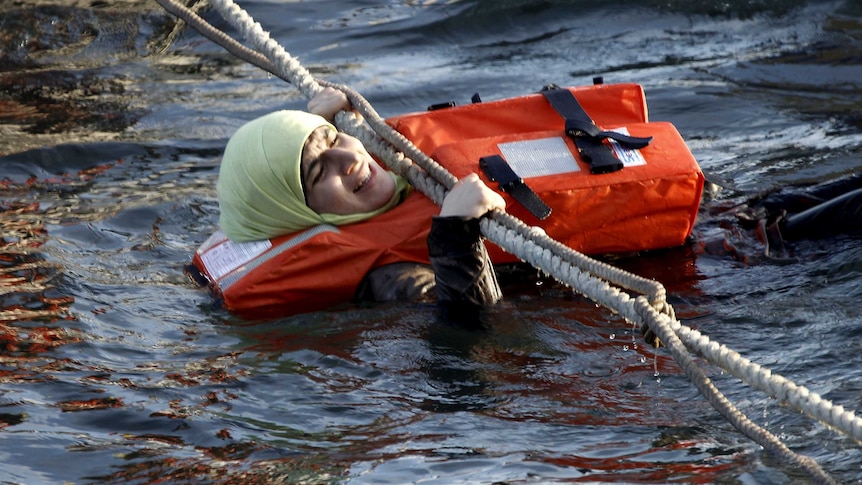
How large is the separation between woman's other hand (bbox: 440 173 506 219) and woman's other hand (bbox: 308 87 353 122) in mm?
1009

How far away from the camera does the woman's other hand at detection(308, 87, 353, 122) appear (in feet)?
15.4

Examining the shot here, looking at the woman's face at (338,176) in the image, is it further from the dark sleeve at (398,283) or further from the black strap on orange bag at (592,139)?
the black strap on orange bag at (592,139)

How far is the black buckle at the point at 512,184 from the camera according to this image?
13.4 ft

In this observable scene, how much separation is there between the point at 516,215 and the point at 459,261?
0.42m

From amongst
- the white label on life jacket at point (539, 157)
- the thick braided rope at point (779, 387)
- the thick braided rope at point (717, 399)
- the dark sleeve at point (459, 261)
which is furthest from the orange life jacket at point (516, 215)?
the thick braided rope at point (779, 387)

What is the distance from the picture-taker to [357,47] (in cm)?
868

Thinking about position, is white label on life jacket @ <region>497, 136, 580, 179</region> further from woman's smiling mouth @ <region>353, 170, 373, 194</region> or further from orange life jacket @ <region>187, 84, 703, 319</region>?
woman's smiling mouth @ <region>353, 170, 373, 194</region>

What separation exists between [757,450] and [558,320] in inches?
49.6

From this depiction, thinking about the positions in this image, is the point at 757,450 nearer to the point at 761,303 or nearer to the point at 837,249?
the point at 761,303

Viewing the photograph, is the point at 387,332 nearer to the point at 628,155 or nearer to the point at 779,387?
the point at 628,155

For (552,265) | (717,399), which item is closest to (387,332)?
(552,265)

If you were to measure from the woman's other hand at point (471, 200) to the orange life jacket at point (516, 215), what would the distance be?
0.35 metres

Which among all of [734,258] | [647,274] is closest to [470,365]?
[647,274]

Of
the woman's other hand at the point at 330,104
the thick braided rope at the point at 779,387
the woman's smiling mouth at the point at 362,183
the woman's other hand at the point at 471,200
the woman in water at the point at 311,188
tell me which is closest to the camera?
the thick braided rope at the point at 779,387
